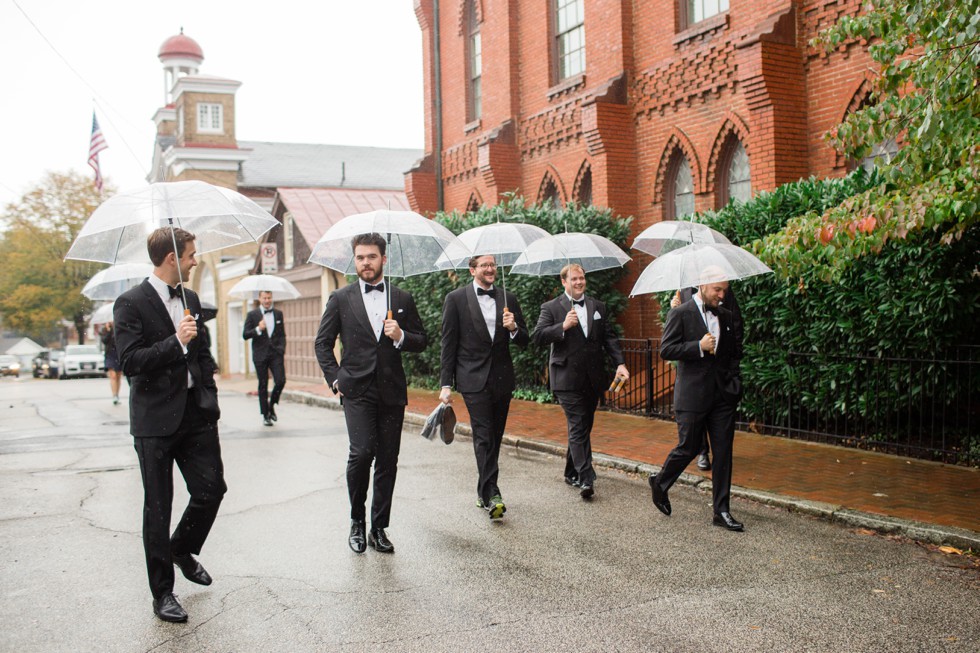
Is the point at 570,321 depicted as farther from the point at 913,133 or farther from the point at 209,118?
the point at 209,118

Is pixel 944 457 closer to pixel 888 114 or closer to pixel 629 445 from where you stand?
pixel 629 445

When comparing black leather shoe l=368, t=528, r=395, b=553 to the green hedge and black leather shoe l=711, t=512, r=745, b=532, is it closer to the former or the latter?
black leather shoe l=711, t=512, r=745, b=532

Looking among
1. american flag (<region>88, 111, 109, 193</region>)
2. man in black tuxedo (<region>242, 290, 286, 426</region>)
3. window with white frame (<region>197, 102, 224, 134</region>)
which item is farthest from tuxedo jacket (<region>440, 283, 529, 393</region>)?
window with white frame (<region>197, 102, 224, 134</region>)

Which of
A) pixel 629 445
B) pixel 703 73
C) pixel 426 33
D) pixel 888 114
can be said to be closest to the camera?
pixel 888 114

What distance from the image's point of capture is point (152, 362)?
4.82m

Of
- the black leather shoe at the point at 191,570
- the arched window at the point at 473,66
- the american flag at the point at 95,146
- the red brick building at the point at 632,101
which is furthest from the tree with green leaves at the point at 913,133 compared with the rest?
the american flag at the point at 95,146

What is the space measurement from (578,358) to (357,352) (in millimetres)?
2459

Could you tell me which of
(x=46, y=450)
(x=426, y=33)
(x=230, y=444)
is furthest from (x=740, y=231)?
(x=426, y=33)

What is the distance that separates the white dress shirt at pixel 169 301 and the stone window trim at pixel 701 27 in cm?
1238

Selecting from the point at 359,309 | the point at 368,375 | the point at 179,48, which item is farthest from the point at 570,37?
the point at 179,48

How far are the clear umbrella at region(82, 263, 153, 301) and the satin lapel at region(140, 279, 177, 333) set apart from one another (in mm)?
8676

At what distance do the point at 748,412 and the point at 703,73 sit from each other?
674 cm

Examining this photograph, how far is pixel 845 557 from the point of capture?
5.92 meters

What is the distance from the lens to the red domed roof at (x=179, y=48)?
56.7 metres
